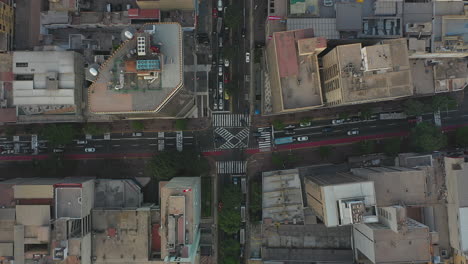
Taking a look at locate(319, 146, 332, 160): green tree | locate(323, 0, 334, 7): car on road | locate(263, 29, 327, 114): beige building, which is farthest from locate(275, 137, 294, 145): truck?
locate(323, 0, 334, 7): car on road

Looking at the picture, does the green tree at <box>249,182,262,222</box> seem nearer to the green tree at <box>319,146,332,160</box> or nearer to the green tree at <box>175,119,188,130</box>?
the green tree at <box>319,146,332,160</box>

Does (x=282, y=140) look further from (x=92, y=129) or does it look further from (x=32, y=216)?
(x=32, y=216)

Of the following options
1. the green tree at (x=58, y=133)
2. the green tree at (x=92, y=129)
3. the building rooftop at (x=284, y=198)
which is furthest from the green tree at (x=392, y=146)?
the green tree at (x=58, y=133)

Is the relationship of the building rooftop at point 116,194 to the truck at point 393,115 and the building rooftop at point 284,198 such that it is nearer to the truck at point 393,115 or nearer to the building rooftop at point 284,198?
the building rooftop at point 284,198

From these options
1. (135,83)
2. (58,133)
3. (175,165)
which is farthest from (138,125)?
(135,83)

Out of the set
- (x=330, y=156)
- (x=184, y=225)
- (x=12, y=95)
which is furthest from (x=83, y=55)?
(x=330, y=156)

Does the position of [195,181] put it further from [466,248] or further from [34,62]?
[466,248]
